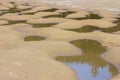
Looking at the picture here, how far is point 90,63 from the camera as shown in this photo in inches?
433

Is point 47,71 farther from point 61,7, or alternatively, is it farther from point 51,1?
point 51,1

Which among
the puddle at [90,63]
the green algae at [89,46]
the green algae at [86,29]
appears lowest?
the green algae at [86,29]

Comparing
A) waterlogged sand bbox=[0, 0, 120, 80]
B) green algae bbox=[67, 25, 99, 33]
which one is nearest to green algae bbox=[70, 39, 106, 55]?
waterlogged sand bbox=[0, 0, 120, 80]

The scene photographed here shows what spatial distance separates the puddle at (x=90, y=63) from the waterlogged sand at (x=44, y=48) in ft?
0.83

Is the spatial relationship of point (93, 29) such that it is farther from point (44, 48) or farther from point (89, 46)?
point (44, 48)

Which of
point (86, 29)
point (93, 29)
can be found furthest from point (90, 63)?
point (93, 29)

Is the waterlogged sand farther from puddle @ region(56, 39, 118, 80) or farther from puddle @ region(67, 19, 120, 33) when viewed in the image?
puddle @ region(67, 19, 120, 33)

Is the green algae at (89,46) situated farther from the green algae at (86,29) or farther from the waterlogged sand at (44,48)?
the green algae at (86,29)

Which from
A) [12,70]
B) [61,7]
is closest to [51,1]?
[61,7]

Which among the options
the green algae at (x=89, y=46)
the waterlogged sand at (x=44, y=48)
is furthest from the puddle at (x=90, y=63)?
the waterlogged sand at (x=44, y=48)

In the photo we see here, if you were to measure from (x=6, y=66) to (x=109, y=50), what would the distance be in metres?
4.33

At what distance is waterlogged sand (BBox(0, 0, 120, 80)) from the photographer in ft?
30.3

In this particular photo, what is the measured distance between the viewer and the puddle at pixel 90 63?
9.68 m

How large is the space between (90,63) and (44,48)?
6.28 ft
